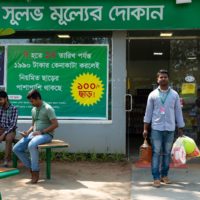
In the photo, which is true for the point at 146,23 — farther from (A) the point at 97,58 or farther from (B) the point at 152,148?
(B) the point at 152,148

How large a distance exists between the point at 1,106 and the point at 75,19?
7.11ft

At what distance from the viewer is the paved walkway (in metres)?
6.34

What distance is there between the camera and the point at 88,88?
9008 mm

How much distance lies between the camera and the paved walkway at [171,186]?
6.34 meters

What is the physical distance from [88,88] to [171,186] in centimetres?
292

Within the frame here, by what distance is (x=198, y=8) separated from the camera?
8.45 meters

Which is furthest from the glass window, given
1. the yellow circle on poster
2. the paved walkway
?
the paved walkway

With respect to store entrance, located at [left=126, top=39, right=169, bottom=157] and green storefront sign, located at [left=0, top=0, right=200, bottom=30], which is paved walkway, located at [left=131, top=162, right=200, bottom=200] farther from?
green storefront sign, located at [left=0, top=0, right=200, bottom=30]

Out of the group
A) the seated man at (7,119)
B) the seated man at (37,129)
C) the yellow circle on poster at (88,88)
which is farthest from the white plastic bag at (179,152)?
the seated man at (7,119)

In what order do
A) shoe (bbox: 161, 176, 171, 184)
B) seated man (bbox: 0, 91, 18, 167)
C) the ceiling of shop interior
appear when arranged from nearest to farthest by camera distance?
shoe (bbox: 161, 176, 171, 184)
seated man (bbox: 0, 91, 18, 167)
the ceiling of shop interior

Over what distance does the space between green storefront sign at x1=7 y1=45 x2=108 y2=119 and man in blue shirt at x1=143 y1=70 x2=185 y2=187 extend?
2283 mm

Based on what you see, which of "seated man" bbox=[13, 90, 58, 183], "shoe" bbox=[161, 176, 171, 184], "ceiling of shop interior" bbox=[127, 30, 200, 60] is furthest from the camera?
"ceiling of shop interior" bbox=[127, 30, 200, 60]

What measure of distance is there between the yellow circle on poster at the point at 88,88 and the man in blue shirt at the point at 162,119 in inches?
89.4

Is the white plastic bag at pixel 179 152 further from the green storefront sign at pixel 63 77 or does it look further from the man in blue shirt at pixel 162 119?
the green storefront sign at pixel 63 77
